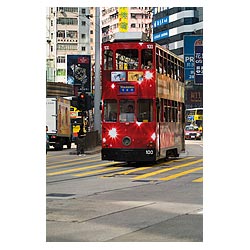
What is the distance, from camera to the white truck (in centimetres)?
2891

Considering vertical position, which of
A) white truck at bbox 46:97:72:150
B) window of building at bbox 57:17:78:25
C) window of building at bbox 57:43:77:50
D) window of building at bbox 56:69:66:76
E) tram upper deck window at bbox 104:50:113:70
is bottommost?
white truck at bbox 46:97:72:150

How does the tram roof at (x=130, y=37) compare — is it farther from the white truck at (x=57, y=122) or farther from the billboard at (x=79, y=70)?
the white truck at (x=57, y=122)

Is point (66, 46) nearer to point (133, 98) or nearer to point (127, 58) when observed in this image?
point (133, 98)

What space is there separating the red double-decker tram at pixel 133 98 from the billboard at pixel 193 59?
21.6ft

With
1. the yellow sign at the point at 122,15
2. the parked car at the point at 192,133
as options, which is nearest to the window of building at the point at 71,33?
the yellow sign at the point at 122,15

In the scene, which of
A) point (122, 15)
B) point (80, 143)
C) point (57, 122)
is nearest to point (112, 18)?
point (122, 15)

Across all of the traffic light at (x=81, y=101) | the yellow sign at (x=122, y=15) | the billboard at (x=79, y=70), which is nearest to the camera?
the yellow sign at (x=122, y=15)

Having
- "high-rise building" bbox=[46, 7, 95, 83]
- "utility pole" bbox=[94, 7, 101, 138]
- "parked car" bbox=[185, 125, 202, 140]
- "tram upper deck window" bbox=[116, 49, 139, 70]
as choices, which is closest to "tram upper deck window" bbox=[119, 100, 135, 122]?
"tram upper deck window" bbox=[116, 49, 139, 70]

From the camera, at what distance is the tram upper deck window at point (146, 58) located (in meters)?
16.3

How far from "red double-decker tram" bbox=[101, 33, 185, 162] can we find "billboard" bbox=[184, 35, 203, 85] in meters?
6.59

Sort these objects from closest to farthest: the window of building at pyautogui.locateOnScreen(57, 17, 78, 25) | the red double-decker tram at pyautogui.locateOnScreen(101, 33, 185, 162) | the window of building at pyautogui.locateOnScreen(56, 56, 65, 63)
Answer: the red double-decker tram at pyautogui.locateOnScreen(101, 33, 185, 162) → the window of building at pyautogui.locateOnScreen(57, 17, 78, 25) → the window of building at pyautogui.locateOnScreen(56, 56, 65, 63)

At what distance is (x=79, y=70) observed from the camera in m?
30.5

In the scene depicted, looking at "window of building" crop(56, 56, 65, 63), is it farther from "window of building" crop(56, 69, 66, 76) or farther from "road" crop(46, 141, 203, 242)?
"road" crop(46, 141, 203, 242)
